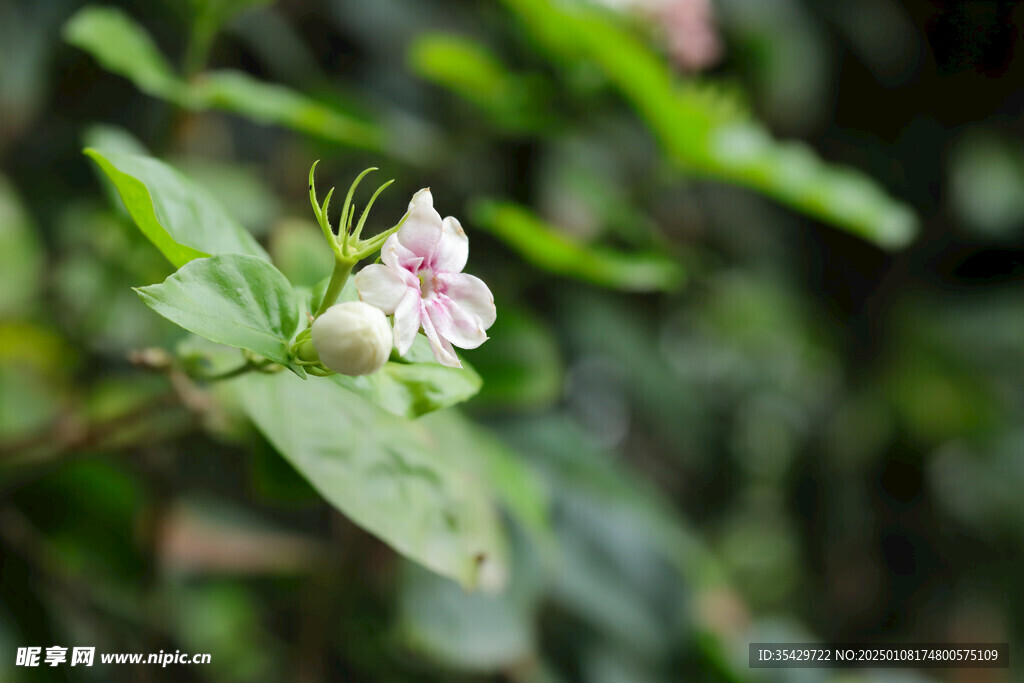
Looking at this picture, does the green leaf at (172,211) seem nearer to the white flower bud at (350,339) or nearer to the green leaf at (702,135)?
the white flower bud at (350,339)

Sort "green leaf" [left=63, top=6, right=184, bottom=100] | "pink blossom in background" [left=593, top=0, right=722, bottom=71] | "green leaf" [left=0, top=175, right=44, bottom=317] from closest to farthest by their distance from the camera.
Answer: "green leaf" [left=63, top=6, right=184, bottom=100], "green leaf" [left=0, top=175, right=44, bottom=317], "pink blossom in background" [left=593, top=0, right=722, bottom=71]

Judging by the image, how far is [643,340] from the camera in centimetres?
104

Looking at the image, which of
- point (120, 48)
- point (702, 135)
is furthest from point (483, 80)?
point (120, 48)

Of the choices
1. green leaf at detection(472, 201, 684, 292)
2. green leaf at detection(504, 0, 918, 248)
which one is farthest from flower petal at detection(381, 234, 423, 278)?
green leaf at detection(504, 0, 918, 248)

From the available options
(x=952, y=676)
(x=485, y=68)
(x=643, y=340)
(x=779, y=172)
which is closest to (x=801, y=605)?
(x=952, y=676)

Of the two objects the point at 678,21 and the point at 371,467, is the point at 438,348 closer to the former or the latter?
the point at 371,467

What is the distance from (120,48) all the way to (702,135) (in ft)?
1.49

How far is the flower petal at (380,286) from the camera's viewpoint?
0.32m

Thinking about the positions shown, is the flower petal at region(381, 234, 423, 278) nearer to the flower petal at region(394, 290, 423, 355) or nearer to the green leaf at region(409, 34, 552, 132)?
the flower petal at region(394, 290, 423, 355)

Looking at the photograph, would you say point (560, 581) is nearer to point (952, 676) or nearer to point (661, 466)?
point (661, 466)

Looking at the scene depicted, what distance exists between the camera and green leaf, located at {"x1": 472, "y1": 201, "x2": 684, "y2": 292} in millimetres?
620

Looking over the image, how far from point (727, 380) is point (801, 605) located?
1.59 ft

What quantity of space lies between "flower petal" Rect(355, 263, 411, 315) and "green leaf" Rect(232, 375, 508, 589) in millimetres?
64

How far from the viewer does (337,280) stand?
323mm
